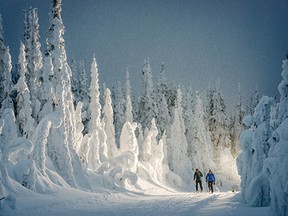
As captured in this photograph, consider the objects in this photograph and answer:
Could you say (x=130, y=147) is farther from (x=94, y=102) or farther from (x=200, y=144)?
(x=200, y=144)

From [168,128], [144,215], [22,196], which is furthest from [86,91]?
[144,215]

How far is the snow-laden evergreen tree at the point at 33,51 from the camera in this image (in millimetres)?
38250

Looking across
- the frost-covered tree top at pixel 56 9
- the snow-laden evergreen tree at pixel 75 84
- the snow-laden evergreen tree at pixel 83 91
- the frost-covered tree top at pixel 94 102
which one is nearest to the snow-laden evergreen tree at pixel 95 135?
the frost-covered tree top at pixel 94 102

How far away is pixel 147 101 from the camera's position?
193 feet

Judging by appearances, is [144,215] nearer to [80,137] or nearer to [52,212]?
[52,212]

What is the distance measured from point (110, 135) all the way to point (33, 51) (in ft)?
53.9

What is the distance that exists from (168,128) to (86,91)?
49.9 feet

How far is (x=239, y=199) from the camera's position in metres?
16.3

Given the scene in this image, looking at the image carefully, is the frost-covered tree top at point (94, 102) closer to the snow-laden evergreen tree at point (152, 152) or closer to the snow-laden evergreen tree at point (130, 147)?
the snow-laden evergreen tree at point (130, 147)

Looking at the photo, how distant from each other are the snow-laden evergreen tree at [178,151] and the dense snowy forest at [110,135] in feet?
0.54

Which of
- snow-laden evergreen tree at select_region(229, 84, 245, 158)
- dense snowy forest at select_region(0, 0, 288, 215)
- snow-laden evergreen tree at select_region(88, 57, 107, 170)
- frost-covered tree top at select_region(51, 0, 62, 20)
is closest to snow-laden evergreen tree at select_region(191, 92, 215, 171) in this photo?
dense snowy forest at select_region(0, 0, 288, 215)

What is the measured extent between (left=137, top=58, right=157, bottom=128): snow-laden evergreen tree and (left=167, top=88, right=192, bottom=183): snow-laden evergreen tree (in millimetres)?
4013

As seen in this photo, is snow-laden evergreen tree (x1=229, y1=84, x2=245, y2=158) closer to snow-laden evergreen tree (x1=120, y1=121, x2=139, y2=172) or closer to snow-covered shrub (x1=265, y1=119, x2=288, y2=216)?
snow-laden evergreen tree (x1=120, y1=121, x2=139, y2=172)

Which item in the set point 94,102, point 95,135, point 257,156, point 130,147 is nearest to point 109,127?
point 94,102
